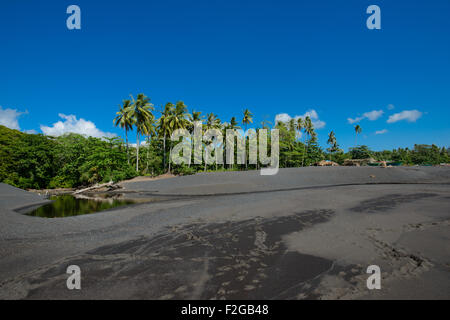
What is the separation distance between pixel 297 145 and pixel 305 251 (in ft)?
177

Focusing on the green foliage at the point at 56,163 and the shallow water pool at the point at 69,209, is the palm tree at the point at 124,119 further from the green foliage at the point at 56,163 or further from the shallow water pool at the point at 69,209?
the shallow water pool at the point at 69,209

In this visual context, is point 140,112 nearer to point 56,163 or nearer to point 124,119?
point 124,119

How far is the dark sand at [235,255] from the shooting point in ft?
10.4

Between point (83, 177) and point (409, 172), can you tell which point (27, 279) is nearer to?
point (409, 172)

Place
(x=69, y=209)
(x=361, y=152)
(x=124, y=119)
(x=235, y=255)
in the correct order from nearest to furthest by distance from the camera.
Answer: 1. (x=235, y=255)
2. (x=69, y=209)
3. (x=124, y=119)
4. (x=361, y=152)

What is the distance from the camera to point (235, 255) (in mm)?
4551

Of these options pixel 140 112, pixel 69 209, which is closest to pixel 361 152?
pixel 140 112

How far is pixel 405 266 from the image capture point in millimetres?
3748

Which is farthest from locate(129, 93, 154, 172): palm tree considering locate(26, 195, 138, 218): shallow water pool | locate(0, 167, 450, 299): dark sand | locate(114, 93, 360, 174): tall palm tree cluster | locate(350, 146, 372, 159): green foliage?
locate(350, 146, 372, 159): green foliage

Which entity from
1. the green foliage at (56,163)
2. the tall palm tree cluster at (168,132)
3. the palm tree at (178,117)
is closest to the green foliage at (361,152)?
the tall palm tree cluster at (168,132)

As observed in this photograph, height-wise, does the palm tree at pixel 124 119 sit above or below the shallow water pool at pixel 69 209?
above

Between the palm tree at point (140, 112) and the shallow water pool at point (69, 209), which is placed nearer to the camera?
the shallow water pool at point (69, 209)

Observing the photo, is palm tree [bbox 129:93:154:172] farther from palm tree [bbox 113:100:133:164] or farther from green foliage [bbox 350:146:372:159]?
green foliage [bbox 350:146:372:159]

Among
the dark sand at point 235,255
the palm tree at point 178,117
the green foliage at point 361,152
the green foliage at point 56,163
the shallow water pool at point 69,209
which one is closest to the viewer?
the dark sand at point 235,255
